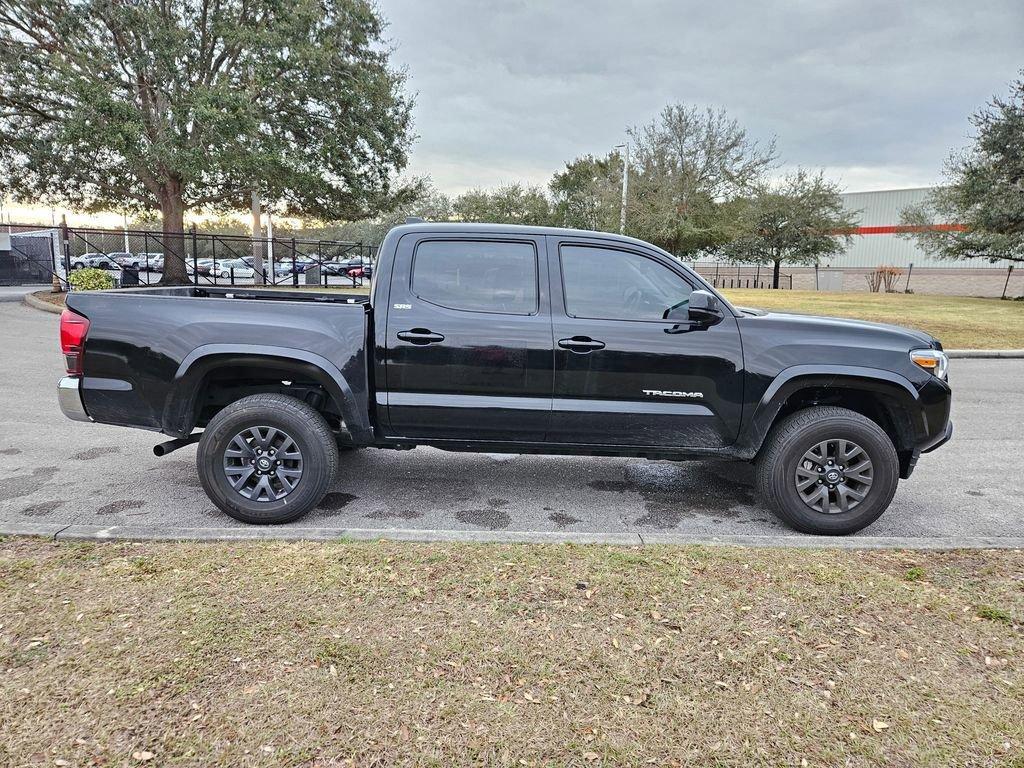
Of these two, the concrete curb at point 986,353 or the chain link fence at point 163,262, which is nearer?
the concrete curb at point 986,353

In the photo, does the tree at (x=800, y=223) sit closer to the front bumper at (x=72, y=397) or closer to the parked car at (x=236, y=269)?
the parked car at (x=236, y=269)

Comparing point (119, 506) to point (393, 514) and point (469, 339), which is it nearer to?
point (393, 514)

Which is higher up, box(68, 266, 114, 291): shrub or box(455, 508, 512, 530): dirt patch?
box(68, 266, 114, 291): shrub

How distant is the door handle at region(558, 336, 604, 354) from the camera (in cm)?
415

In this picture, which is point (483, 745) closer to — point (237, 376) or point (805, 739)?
point (805, 739)

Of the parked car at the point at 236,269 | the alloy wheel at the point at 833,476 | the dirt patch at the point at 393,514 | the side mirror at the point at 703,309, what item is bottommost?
the dirt patch at the point at 393,514

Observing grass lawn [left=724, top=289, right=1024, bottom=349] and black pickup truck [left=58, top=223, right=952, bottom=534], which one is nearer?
black pickup truck [left=58, top=223, right=952, bottom=534]

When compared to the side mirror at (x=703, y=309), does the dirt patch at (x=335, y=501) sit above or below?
below

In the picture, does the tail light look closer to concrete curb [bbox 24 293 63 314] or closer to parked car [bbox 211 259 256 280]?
concrete curb [bbox 24 293 63 314]

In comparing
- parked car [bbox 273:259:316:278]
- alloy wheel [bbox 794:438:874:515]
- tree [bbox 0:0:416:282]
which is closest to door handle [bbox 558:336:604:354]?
alloy wheel [bbox 794:438:874:515]

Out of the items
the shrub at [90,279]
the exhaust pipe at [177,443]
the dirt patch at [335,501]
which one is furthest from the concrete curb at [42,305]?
the dirt patch at [335,501]

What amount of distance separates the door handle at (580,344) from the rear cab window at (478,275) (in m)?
0.30

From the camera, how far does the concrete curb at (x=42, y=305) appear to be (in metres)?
16.7

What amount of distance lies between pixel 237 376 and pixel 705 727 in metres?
3.46
